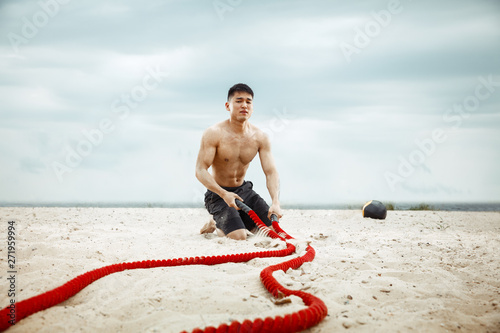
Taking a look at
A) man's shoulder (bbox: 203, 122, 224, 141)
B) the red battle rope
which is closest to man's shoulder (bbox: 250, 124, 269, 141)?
man's shoulder (bbox: 203, 122, 224, 141)

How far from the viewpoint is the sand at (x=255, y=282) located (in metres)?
1.62

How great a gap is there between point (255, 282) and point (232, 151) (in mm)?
2275

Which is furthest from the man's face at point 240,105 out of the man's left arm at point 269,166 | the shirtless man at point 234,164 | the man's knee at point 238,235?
the man's knee at point 238,235

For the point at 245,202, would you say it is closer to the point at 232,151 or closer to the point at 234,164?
the point at 234,164

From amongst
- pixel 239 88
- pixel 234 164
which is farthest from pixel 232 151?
pixel 239 88

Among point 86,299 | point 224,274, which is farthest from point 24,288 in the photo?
point 224,274

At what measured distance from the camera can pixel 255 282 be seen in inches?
86.4

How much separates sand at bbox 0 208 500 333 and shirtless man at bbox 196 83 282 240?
15.8 inches

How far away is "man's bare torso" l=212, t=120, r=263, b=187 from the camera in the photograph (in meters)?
4.23

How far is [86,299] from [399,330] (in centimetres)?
167

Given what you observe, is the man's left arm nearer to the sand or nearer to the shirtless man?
the shirtless man

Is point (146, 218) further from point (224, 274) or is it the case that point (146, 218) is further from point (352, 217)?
point (224, 274)

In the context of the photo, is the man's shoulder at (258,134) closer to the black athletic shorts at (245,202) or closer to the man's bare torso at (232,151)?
the man's bare torso at (232,151)

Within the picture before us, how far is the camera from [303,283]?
218cm
